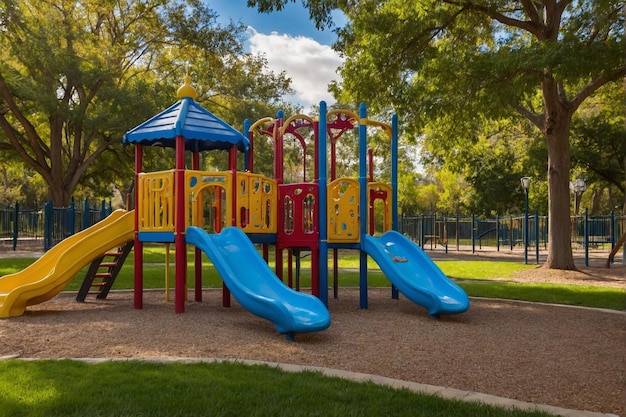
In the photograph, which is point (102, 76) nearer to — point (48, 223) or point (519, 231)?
point (48, 223)

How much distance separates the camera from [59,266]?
8.58m

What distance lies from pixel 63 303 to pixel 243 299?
→ 4464mm

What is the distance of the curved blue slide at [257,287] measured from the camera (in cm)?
643

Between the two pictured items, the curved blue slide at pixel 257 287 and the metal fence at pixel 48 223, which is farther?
the metal fence at pixel 48 223

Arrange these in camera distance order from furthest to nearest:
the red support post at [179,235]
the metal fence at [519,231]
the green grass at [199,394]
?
the metal fence at [519,231] → the red support post at [179,235] → the green grass at [199,394]

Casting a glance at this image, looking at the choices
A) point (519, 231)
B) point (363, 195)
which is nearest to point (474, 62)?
point (363, 195)

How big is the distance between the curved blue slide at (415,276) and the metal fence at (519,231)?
11387 millimetres

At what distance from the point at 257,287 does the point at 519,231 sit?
31189 millimetres

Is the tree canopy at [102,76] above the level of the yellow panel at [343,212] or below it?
above

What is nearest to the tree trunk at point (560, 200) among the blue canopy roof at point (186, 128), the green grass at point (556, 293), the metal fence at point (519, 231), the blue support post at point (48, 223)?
the metal fence at point (519, 231)

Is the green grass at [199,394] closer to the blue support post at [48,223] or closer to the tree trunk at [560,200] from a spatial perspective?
the tree trunk at [560,200]

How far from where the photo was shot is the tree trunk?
15906 millimetres

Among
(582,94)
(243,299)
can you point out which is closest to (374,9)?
(582,94)

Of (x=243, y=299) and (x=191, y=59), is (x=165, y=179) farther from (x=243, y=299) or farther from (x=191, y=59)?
(x=191, y=59)
